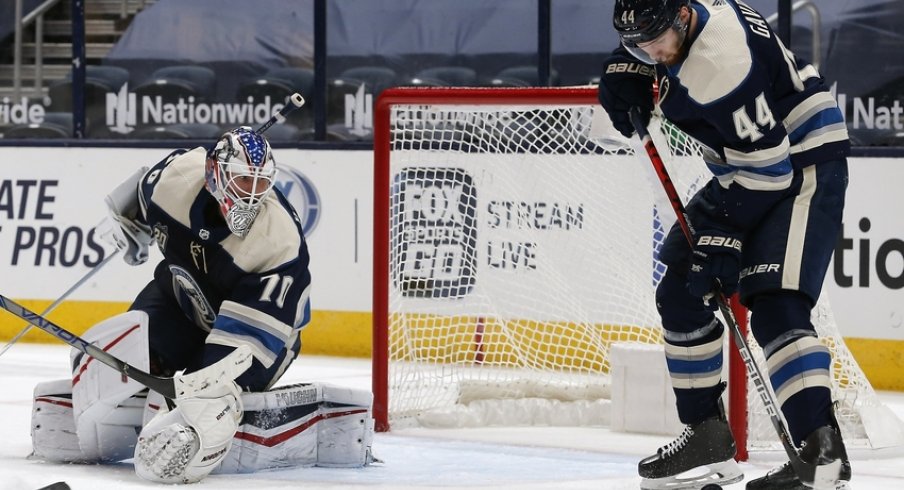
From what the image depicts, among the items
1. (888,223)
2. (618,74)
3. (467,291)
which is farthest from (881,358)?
(618,74)

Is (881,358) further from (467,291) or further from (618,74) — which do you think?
(618,74)

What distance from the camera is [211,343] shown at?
3189 mm

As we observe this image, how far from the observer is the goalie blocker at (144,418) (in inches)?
130

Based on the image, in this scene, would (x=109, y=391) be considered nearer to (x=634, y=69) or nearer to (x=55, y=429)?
(x=55, y=429)

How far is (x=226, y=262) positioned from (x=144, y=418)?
400 millimetres

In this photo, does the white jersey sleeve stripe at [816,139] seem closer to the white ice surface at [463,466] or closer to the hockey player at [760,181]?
the hockey player at [760,181]

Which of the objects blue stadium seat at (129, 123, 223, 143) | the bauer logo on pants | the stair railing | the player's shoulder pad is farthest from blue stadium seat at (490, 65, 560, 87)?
the player's shoulder pad

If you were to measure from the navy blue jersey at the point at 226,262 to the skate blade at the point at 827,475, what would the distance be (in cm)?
119

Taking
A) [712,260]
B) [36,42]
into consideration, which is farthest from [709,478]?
[36,42]

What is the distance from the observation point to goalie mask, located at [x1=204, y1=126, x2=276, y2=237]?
3.20 meters

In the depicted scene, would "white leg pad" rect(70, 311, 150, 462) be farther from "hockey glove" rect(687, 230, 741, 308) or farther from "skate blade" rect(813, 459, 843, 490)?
"skate blade" rect(813, 459, 843, 490)

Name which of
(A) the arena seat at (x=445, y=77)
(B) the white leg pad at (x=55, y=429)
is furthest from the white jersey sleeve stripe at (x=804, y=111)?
(A) the arena seat at (x=445, y=77)

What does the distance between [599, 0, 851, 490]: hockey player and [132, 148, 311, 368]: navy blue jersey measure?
0.86 m

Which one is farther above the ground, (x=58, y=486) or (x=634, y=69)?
(x=634, y=69)
